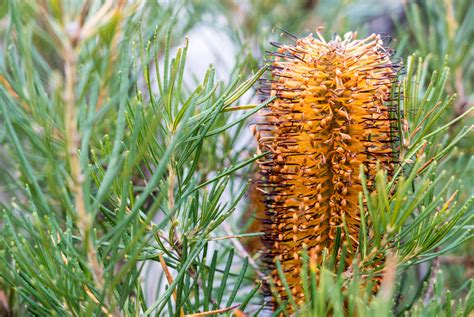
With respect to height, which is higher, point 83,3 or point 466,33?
point 466,33

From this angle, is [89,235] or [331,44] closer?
[89,235]

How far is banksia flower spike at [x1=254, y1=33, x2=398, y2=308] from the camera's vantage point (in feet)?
1.37

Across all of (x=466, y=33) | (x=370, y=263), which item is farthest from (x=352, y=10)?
(x=370, y=263)

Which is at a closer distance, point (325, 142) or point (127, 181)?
point (127, 181)

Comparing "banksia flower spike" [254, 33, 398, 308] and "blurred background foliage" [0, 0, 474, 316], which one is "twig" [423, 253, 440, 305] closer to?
"blurred background foliage" [0, 0, 474, 316]

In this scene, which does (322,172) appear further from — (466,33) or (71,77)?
(466,33)

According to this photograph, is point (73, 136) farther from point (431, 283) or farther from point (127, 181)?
point (431, 283)

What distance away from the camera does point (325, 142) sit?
0.42 m

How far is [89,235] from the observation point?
31 cm

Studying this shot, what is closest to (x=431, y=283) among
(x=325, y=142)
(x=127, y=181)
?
(x=325, y=142)

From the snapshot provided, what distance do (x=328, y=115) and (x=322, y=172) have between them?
0.04 metres

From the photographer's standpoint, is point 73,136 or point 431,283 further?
point 431,283

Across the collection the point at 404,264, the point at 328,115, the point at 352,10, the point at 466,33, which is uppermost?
the point at 352,10

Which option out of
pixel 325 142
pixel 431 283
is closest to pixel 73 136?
pixel 325 142
